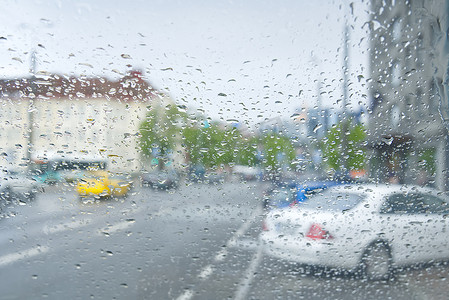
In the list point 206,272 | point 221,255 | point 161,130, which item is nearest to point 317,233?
point 221,255

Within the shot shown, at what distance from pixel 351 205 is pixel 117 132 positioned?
154 cm

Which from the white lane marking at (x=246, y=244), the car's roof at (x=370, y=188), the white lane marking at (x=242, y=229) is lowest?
the white lane marking at (x=246, y=244)

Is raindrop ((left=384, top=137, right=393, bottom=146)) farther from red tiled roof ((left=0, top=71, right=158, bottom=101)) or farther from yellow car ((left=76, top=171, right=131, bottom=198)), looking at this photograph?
yellow car ((left=76, top=171, right=131, bottom=198))

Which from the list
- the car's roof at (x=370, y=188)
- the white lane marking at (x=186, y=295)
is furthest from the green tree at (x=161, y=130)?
the car's roof at (x=370, y=188)

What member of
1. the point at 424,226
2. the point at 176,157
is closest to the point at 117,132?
the point at 176,157

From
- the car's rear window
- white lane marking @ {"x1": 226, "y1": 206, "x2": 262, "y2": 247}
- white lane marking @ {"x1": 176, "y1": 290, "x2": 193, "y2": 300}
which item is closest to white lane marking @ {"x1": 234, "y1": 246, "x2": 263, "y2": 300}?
white lane marking @ {"x1": 226, "y1": 206, "x2": 262, "y2": 247}

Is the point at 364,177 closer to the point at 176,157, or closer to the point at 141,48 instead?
the point at 176,157

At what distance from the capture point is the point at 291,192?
88.7 inches

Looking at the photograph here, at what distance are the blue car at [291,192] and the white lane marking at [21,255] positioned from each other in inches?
57.0

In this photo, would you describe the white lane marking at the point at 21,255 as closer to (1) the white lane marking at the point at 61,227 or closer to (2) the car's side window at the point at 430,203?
(1) the white lane marking at the point at 61,227

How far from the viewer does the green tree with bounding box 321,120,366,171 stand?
227 centimetres

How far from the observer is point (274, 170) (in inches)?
88.9

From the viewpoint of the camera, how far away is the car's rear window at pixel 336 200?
226cm

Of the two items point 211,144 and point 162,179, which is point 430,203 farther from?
point 162,179
